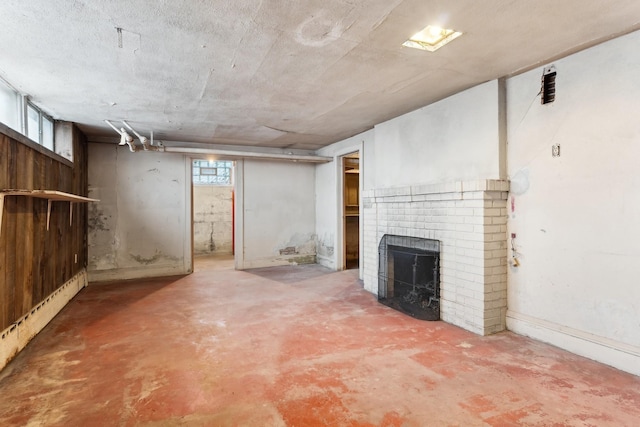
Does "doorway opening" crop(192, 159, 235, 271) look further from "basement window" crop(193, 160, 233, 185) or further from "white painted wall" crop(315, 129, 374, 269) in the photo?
"white painted wall" crop(315, 129, 374, 269)

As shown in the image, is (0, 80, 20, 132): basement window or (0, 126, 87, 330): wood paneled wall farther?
(0, 80, 20, 132): basement window

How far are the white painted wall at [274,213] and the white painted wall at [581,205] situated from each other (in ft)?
15.6

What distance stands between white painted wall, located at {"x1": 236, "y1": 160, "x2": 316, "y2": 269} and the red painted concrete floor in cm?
304

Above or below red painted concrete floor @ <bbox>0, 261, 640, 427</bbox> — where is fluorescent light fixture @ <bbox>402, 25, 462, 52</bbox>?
above

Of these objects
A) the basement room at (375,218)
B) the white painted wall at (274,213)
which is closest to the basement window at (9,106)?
the basement room at (375,218)

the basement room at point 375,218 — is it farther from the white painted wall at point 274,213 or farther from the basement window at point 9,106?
the white painted wall at point 274,213

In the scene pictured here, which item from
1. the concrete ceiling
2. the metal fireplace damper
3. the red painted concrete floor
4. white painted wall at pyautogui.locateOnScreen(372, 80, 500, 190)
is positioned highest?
the concrete ceiling

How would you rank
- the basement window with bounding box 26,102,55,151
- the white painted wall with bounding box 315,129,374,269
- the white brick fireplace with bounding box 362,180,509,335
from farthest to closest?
the white painted wall with bounding box 315,129,374,269 < the basement window with bounding box 26,102,55,151 < the white brick fireplace with bounding box 362,180,509,335

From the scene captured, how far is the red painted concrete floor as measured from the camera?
2037 mm

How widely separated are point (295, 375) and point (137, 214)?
5005 millimetres

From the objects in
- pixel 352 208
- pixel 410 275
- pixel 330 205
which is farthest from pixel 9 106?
pixel 352 208

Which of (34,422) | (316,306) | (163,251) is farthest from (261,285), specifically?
(34,422)

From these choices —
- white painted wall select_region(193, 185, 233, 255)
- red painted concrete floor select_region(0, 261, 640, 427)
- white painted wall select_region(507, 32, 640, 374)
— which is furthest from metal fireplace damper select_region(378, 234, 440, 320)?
white painted wall select_region(193, 185, 233, 255)

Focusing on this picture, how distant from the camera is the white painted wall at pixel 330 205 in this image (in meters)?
6.68
